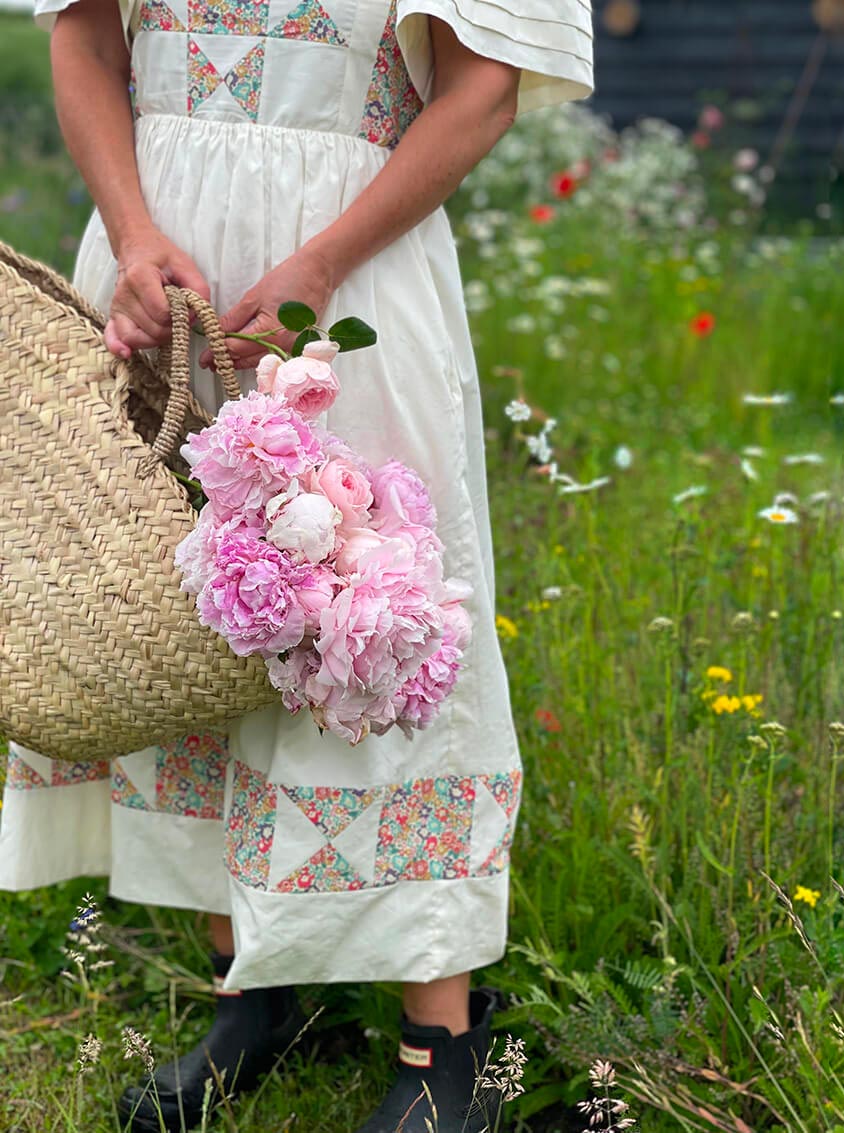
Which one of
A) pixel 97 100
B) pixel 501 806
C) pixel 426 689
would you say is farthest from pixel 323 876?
pixel 97 100

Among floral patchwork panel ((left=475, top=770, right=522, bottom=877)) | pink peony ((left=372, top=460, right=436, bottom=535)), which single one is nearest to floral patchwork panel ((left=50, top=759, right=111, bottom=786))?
floral patchwork panel ((left=475, top=770, right=522, bottom=877))

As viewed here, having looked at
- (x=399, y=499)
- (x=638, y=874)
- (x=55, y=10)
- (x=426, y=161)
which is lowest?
(x=638, y=874)

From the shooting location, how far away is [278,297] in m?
1.63

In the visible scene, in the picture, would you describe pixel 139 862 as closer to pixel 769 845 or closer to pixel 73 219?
pixel 769 845

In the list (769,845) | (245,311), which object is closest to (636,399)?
(769,845)

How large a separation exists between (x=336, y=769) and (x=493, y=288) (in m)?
3.63

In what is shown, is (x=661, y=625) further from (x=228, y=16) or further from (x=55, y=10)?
(x=55, y=10)

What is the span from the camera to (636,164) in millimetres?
6363

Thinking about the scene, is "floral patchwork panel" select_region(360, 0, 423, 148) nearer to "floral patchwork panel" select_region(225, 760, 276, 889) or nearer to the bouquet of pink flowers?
the bouquet of pink flowers

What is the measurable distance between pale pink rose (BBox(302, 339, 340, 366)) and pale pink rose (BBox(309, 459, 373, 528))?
0.12 metres

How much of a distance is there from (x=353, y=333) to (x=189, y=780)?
0.75 meters

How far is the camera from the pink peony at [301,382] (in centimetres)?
150

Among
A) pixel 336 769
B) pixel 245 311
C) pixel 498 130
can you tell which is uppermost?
pixel 498 130

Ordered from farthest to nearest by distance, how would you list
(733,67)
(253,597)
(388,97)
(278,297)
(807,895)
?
1. (733,67)
2. (807,895)
3. (388,97)
4. (278,297)
5. (253,597)
